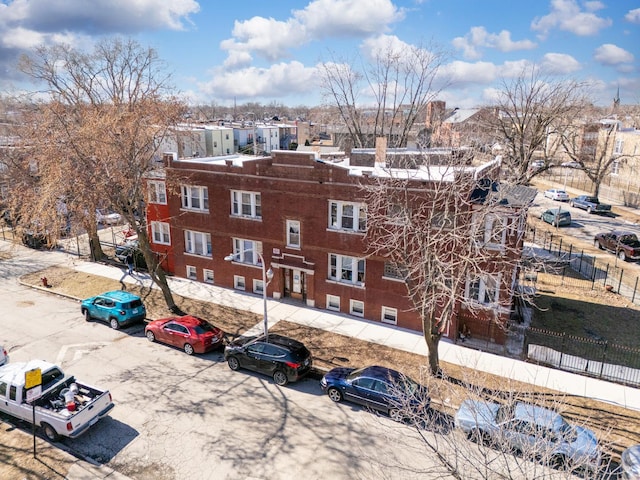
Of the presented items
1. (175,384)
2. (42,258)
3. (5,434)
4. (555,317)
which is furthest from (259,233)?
(42,258)

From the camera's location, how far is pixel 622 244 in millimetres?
34375

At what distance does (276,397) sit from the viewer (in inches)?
703

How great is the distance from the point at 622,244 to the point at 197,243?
1264 inches

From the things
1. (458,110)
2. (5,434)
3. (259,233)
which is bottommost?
(5,434)

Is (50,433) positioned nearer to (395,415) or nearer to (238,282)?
(395,415)

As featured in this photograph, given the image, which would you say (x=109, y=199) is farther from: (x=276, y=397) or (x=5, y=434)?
(x=276, y=397)

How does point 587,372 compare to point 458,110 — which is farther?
point 458,110

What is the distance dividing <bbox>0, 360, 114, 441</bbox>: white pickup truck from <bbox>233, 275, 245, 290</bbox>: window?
13.2 metres

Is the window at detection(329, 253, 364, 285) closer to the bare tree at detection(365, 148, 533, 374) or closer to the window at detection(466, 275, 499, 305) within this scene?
the bare tree at detection(365, 148, 533, 374)

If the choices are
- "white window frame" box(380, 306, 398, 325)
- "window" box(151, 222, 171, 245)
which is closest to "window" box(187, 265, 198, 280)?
"window" box(151, 222, 171, 245)

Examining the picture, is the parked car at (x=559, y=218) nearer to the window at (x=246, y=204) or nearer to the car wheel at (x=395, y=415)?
the window at (x=246, y=204)

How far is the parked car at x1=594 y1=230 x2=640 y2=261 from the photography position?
33688mm

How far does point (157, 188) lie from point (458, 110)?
245 ft

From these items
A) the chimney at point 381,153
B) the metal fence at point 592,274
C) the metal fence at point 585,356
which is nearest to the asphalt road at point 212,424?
the metal fence at point 585,356
